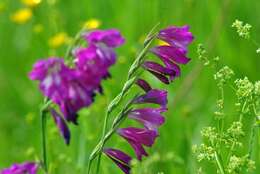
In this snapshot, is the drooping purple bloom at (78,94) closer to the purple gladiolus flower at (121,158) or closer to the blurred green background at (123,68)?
the purple gladiolus flower at (121,158)

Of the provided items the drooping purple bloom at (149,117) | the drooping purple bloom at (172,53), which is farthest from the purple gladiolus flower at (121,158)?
the drooping purple bloom at (172,53)

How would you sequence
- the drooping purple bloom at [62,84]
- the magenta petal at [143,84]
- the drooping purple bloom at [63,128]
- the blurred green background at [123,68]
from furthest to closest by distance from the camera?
the blurred green background at [123,68] < the magenta petal at [143,84] < the drooping purple bloom at [63,128] < the drooping purple bloom at [62,84]

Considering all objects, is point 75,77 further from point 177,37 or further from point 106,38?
point 177,37

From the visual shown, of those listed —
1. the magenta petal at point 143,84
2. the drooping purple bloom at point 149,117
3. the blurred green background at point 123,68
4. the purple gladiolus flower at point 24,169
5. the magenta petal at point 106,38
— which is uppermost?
the magenta petal at point 106,38

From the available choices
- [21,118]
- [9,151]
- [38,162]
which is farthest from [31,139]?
[38,162]

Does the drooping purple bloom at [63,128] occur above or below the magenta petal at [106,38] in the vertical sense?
below

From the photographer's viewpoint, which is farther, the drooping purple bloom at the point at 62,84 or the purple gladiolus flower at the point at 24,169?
the purple gladiolus flower at the point at 24,169

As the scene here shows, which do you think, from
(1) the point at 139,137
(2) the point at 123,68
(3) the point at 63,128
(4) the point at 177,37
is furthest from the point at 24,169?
(2) the point at 123,68
